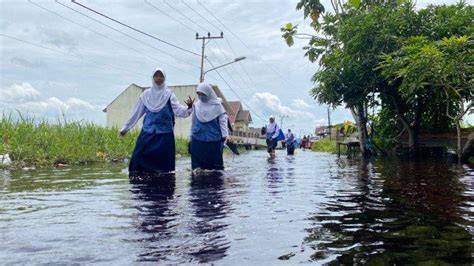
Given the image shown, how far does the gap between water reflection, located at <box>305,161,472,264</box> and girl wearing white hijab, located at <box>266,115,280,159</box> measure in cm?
1475

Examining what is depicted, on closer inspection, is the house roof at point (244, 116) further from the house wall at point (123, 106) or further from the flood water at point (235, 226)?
the flood water at point (235, 226)

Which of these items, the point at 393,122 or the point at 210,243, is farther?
the point at 393,122

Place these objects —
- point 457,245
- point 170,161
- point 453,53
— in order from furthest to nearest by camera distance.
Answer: point 453,53 < point 170,161 < point 457,245

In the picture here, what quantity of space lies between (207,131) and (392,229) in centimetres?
570

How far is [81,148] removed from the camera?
12.0m

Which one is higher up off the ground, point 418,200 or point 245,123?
point 245,123

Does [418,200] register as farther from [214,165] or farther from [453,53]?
[453,53]

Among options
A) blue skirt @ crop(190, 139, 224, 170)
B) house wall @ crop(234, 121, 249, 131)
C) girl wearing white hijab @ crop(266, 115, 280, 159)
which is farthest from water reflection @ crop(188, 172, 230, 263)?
house wall @ crop(234, 121, 249, 131)

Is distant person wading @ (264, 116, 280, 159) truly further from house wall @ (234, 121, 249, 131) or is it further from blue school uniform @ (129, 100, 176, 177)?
house wall @ (234, 121, 249, 131)

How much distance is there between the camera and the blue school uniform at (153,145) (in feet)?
24.4

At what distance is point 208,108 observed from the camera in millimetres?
8281

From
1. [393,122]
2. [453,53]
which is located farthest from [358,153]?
[453,53]

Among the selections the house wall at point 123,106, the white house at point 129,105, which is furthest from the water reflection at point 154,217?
the house wall at point 123,106

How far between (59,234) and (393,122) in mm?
18540
